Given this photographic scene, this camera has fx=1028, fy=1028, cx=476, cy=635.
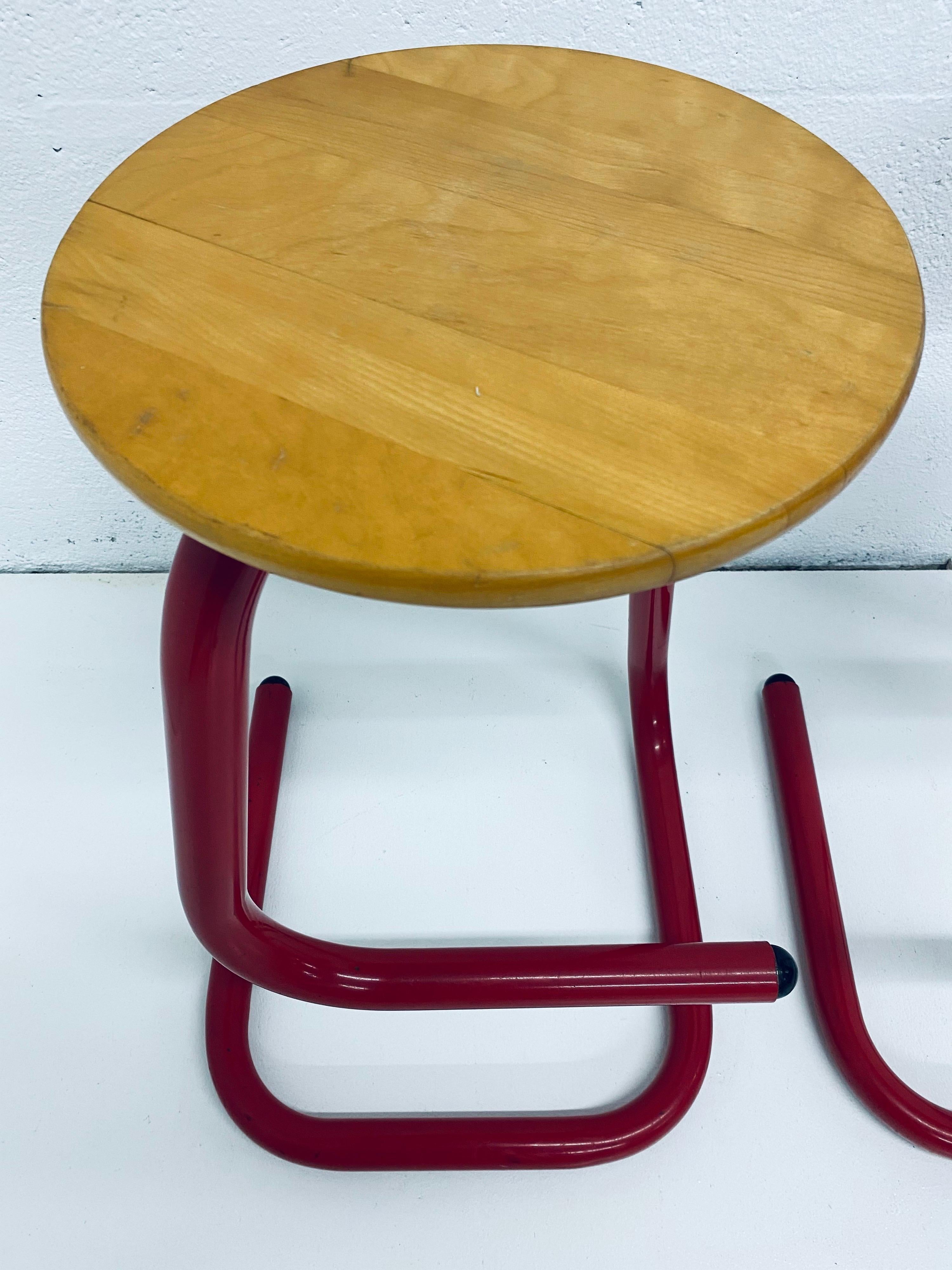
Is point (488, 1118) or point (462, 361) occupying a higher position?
point (462, 361)

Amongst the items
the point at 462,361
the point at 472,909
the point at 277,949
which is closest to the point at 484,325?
the point at 462,361

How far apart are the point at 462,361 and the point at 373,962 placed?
1.71ft

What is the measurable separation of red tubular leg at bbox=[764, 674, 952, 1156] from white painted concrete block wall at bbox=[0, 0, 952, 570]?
1.74 feet

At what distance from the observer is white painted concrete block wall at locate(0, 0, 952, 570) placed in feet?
3.27

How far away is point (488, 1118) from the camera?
3.34ft

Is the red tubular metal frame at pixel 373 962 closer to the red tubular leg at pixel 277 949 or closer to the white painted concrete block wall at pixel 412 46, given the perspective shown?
the red tubular leg at pixel 277 949

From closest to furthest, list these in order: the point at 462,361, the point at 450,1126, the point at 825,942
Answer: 1. the point at 462,361
2. the point at 450,1126
3. the point at 825,942

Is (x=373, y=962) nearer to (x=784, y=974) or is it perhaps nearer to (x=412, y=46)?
(x=784, y=974)

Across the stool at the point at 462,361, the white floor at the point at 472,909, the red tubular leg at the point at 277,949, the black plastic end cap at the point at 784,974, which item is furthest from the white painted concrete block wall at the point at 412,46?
the black plastic end cap at the point at 784,974

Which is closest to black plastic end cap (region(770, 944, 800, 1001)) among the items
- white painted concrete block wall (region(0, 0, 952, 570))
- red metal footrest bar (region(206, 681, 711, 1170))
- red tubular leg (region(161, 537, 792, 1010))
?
red tubular leg (region(161, 537, 792, 1010))

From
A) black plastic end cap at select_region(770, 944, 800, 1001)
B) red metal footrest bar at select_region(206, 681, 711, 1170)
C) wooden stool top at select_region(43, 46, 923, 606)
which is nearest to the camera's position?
wooden stool top at select_region(43, 46, 923, 606)

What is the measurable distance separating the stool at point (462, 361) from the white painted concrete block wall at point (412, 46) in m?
0.25

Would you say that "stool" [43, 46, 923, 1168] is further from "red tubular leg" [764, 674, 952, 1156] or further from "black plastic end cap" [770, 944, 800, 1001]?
"red tubular leg" [764, 674, 952, 1156]

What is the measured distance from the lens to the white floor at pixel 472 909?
985 mm
